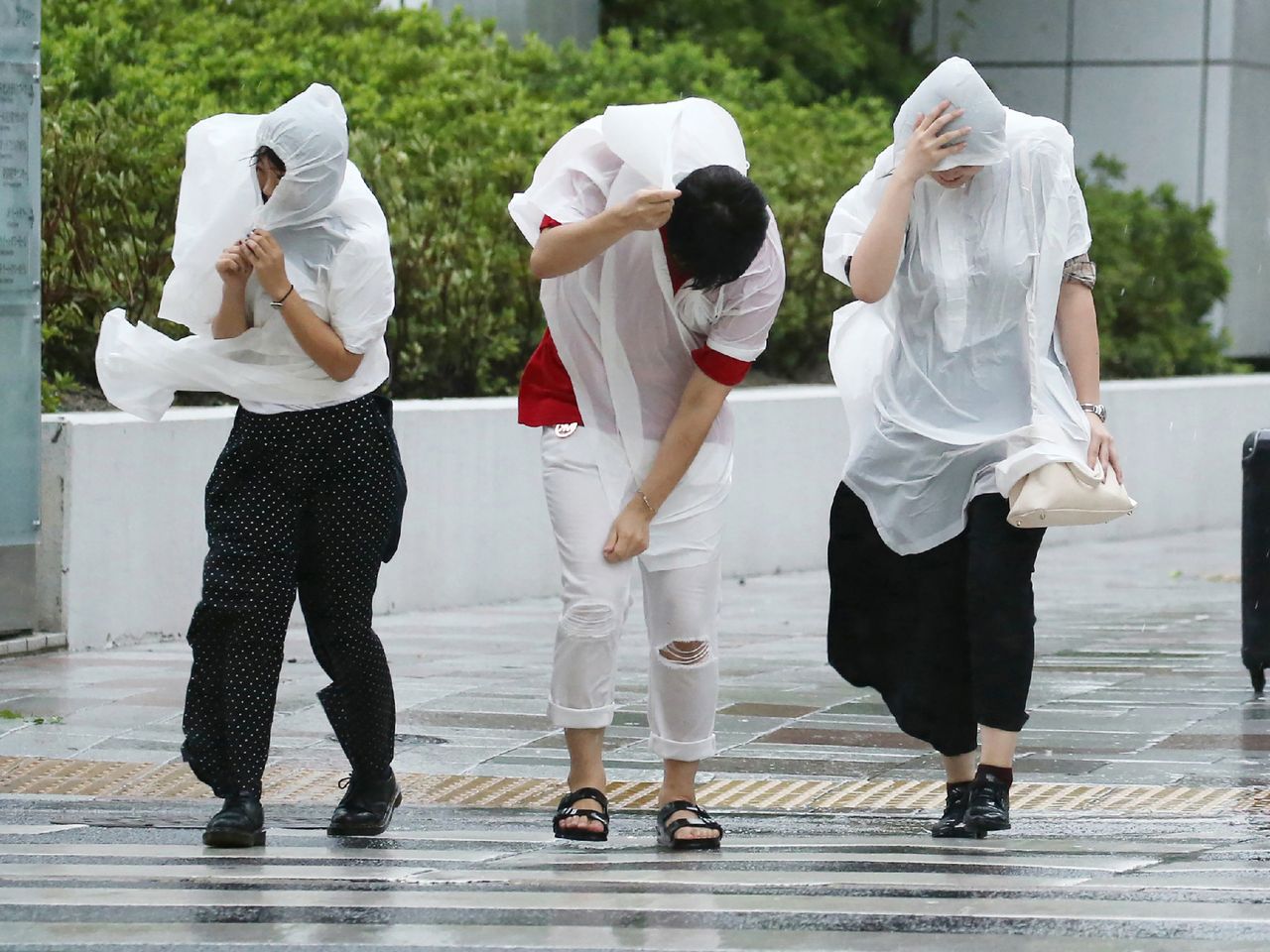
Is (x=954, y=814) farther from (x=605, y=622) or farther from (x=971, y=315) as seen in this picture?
(x=971, y=315)

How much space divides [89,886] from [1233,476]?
503 inches

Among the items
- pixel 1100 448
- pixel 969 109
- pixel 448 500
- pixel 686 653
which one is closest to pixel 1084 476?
pixel 1100 448

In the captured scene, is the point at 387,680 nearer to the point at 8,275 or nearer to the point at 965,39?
the point at 8,275

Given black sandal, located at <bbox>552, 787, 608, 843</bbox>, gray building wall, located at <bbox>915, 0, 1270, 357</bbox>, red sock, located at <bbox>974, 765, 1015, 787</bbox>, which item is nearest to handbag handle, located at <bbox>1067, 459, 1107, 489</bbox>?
red sock, located at <bbox>974, 765, 1015, 787</bbox>

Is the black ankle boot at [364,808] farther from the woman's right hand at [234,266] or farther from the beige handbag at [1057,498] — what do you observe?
the beige handbag at [1057,498]

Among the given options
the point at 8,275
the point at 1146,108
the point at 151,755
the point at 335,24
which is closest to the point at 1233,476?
the point at 1146,108

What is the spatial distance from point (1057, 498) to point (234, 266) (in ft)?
Answer: 6.14

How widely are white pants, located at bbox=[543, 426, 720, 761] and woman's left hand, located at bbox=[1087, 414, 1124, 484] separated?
3.00 ft

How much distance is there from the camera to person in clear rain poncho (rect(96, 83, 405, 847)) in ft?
17.4

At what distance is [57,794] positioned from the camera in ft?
20.3

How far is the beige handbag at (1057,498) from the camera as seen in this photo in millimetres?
5324

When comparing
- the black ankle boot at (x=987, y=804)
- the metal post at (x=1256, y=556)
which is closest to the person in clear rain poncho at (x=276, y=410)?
the black ankle boot at (x=987, y=804)

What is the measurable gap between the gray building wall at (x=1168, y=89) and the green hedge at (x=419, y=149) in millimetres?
3070

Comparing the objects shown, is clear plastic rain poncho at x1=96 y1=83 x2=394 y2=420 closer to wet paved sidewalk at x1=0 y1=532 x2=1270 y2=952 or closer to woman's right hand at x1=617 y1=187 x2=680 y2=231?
woman's right hand at x1=617 y1=187 x2=680 y2=231
